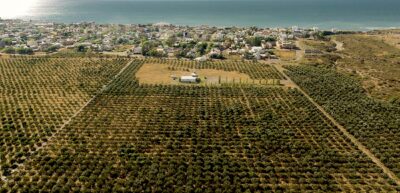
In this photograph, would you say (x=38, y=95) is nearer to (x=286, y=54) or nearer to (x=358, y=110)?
(x=358, y=110)

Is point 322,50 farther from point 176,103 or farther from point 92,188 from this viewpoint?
point 92,188

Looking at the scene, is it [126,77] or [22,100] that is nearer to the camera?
[22,100]

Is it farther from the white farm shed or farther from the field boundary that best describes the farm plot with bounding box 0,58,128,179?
the field boundary

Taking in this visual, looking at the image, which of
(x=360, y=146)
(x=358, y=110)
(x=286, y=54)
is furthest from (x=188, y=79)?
(x=286, y=54)

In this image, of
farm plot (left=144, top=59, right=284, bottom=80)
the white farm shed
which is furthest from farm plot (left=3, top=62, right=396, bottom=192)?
farm plot (left=144, top=59, right=284, bottom=80)

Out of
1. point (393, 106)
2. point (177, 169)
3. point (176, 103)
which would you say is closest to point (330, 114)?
point (393, 106)

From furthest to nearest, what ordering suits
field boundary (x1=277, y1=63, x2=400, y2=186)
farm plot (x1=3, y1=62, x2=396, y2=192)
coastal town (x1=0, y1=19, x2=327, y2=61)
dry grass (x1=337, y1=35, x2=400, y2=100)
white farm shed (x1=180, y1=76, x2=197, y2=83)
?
1. coastal town (x1=0, y1=19, x2=327, y2=61)
2. white farm shed (x1=180, y1=76, x2=197, y2=83)
3. dry grass (x1=337, y1=35, x2=400, y2=100)
4. field boundary (x1=277, y1=63, x2=400, y2=186)
5. farm plot (x1=3, y1=62, x2=396, y2=192)
